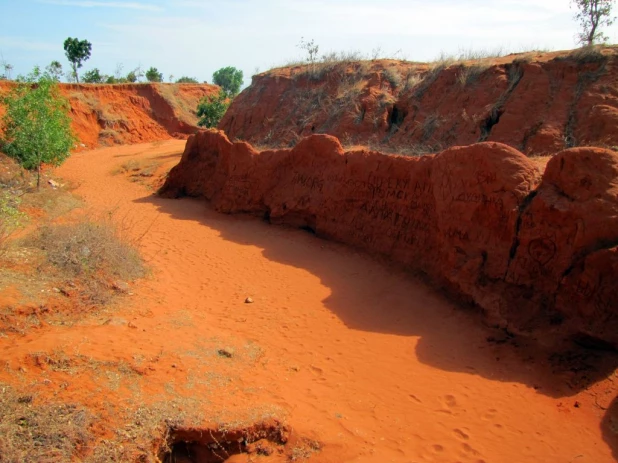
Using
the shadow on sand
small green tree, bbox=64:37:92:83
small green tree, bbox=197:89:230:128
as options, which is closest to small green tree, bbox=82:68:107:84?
small green tree, bbox=64:37:92:83

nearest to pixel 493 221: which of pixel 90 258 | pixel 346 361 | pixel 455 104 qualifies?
pixel 346 361

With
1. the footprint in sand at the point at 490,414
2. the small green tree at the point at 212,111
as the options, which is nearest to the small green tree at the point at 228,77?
the small green tree at the point at 212,111

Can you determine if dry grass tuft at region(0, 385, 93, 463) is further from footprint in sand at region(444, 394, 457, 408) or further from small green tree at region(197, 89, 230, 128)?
small green tree at region(197, 89, 230, 128)

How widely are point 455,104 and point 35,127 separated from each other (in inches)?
465

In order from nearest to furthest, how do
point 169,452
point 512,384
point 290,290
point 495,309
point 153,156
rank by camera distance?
point 169,452 → point 512,384 → point 495,309 → point 290,290 → point 153,156

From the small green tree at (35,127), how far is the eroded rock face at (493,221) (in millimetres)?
8106

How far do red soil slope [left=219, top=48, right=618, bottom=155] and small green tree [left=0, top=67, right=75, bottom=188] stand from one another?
681cm

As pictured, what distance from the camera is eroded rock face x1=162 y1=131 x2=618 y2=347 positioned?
5492 millimetres

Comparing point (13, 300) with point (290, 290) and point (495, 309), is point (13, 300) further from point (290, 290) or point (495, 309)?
point (495, 309)

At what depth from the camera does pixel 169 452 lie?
13.3 ft

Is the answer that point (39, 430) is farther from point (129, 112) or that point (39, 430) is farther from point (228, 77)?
point (228, 77)

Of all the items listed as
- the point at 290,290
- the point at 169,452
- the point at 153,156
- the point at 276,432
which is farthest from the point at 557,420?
the point at 153,156

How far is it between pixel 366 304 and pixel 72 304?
4010 millimetres

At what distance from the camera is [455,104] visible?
1369cm
